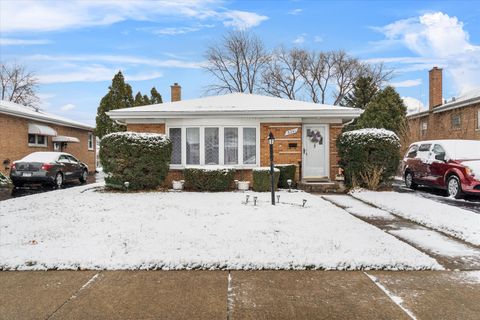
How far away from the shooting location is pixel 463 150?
11.6m

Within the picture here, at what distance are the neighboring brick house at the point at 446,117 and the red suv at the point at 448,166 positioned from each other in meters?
9.81

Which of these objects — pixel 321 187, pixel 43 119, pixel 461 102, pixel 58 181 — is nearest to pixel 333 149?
pixel 321 187

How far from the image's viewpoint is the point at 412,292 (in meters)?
3.76

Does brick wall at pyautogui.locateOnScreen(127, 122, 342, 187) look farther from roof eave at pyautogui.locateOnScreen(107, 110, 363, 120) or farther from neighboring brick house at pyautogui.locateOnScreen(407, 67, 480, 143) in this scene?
neighboring brick house at pyautogui.locateOnScreen(407, 67, 480, 143)

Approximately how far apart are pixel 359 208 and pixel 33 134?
1877 centimetres

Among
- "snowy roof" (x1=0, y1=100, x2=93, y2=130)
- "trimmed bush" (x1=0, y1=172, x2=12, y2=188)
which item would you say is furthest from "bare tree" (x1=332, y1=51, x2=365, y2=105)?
"trimmed bush" (x1=0, y1=172, x2=12, y2=188)

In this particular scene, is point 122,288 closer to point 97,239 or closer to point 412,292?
point 97,239

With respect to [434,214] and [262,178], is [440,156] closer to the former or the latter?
[434,214]

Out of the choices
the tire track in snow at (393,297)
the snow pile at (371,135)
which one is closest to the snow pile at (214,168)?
the snow pile at (371,135)

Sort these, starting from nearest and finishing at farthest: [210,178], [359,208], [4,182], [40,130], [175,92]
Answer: [359,208] → [210,178] → [4,182] → [40,130] → [175,92]

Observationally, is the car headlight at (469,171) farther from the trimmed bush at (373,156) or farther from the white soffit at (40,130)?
the white soffit at (40,130)

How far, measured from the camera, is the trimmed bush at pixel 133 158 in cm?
1247

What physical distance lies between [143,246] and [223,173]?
7725 mm

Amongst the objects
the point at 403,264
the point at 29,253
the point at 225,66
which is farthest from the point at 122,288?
the point at 225,66
